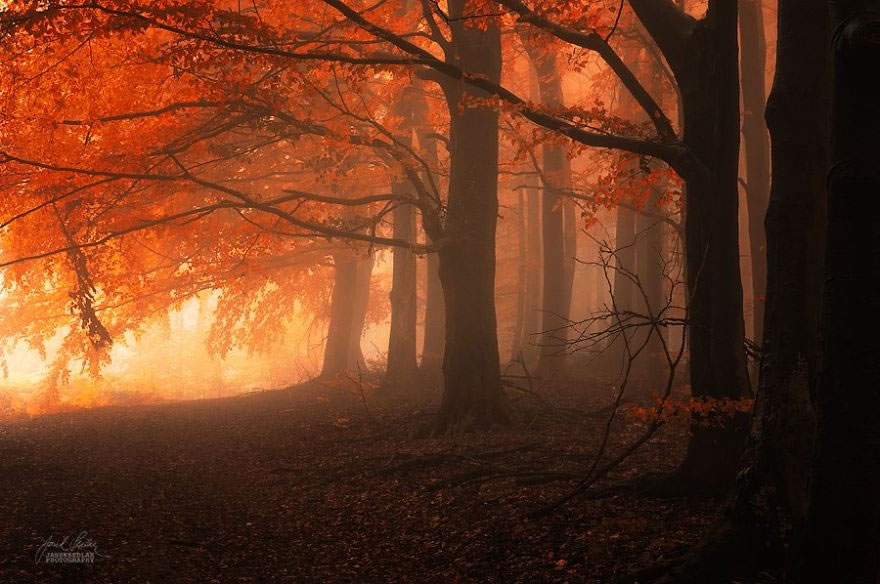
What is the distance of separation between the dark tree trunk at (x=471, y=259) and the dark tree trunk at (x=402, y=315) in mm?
5306

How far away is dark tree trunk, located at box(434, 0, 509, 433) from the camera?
1089 centimetres

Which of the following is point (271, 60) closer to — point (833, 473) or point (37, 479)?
point (37, 479)

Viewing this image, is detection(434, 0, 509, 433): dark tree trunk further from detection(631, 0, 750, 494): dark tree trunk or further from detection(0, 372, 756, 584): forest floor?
detection(631, 0, 750, 494): dark tree trunk

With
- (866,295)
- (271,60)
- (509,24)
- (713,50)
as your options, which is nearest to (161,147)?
(271,60)

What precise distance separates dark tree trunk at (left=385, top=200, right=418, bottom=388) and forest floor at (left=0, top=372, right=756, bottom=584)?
4486mm

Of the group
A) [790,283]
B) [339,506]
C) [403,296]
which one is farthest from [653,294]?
[790,283]

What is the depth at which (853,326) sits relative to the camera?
3330 millimetres

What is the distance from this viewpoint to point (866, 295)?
3307 mm

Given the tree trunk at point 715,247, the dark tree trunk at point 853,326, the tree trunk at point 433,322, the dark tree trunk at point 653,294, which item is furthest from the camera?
the tree trunk at point 433,322

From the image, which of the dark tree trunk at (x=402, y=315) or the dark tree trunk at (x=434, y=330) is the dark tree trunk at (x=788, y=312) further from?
the dark tree trunk at (x=434, y=330)

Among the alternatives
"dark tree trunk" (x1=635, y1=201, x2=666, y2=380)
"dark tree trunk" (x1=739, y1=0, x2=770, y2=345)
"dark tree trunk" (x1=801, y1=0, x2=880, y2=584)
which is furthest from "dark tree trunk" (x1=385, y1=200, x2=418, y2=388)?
"dark tree trunk" (x1=801, y1=0, x2=880, y2=584)

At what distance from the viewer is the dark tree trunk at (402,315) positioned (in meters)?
16.7
